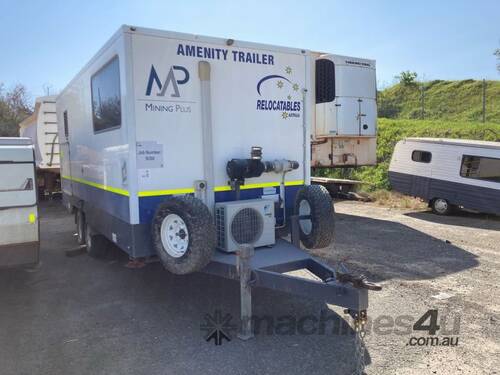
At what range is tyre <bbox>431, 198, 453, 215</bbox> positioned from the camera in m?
10.6

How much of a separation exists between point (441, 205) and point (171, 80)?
8.35 metres

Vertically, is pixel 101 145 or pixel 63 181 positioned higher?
pixel 101 145

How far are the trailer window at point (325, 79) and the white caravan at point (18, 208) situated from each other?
150 inches

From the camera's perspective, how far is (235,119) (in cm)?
492

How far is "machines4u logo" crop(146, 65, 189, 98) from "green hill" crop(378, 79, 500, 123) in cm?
1758

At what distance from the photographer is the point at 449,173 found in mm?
10391

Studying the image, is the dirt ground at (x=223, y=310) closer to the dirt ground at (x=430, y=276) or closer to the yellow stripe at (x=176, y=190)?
the dirt ground at (x=430, y=276)

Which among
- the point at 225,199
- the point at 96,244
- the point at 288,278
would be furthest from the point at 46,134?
the point at 288,278

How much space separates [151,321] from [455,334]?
9.54 ft

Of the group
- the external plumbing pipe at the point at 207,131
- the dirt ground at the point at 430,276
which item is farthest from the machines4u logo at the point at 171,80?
the dirt ground at the point at 430,276

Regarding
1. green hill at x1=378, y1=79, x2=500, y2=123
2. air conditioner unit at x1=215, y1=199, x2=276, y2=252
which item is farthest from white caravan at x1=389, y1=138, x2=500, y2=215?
green hill at x1=378, y1=79, x2=500, y2=123

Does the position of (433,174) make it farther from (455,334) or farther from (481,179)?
(455,334)

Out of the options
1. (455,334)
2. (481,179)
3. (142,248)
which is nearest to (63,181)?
(142,248)

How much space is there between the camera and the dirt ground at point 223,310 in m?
3.64
